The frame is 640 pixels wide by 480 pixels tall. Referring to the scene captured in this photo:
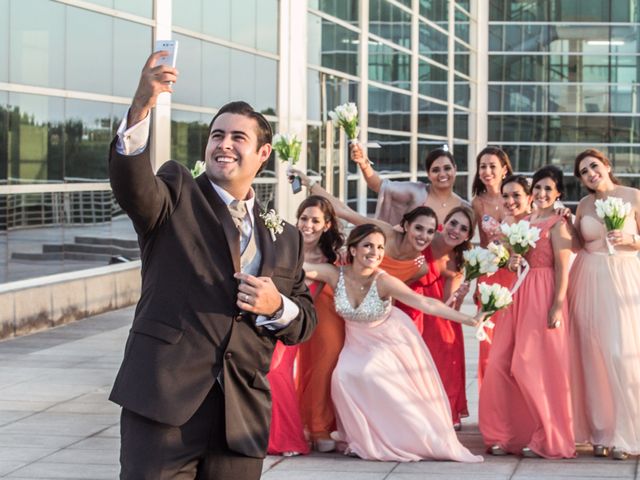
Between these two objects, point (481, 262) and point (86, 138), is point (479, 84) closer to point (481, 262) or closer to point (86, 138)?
point (86, 138)

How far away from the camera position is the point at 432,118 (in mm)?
40750

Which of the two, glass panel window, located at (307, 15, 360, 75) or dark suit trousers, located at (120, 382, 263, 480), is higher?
glass panel window, located at (307, 15, 360, 75)

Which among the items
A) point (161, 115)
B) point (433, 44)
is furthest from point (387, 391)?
point (433, 44)

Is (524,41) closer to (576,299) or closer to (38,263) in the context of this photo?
(38,263)

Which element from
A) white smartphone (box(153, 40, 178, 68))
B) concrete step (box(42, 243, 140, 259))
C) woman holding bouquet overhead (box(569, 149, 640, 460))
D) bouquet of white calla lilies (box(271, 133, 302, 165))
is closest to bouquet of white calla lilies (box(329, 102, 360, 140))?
bouquet of white calla lilies (box(271, 133, 302, 165))

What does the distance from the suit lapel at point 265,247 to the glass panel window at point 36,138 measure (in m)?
10.9

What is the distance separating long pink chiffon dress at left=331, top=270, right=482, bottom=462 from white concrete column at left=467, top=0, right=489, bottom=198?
3829cm

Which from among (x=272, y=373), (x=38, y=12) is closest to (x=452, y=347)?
(x=272, y=373)

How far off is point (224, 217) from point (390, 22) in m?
30.6

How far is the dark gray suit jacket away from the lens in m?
3.74

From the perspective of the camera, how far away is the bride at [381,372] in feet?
26.6

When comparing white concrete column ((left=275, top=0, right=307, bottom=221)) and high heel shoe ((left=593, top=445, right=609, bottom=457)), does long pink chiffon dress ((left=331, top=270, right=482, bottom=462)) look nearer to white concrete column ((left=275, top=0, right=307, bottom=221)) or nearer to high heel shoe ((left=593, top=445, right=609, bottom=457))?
high heel shoe ((left=593, top=445, right=609, bottom=457))

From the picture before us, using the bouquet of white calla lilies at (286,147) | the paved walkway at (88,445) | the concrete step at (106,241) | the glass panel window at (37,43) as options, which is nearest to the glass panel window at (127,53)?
the glass panel window at (37,43)

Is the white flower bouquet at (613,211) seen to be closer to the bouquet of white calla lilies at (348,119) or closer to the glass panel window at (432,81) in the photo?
the bouquet of white calla lilies at (348,119)
